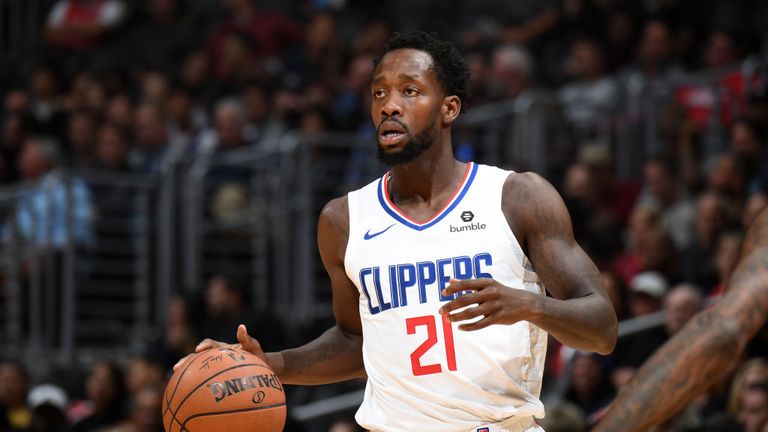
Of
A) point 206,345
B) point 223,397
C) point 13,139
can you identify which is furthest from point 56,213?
point 223,397

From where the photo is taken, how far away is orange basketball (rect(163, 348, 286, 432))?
4223 millimetres

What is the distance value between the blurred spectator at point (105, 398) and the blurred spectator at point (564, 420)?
4.16 metres

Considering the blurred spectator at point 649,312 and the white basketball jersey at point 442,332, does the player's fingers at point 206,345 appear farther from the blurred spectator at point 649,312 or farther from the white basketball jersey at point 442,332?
the blurred spectator at point 649,312

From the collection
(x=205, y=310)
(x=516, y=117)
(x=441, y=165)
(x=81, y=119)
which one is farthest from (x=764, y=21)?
(x=441, y=165)

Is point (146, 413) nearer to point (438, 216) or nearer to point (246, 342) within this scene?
point (246, 342)

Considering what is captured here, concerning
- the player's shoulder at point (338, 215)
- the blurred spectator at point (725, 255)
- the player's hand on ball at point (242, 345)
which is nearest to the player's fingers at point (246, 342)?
the player's hand on ball at point (242, 345)

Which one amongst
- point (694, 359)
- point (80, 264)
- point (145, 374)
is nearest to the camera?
point (694, 359)

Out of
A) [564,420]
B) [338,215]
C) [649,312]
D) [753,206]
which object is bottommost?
[564,420]

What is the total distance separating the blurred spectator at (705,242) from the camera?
934cm

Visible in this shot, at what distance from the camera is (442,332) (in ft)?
13.9

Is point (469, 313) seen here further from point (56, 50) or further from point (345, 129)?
point (56, 50)

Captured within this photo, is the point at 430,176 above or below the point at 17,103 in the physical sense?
below

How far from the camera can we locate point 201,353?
441 cm

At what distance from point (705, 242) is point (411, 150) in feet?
18.2
